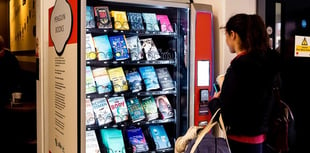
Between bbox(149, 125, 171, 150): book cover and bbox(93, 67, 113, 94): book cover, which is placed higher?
bbox(93, 67, 113, 94): book cover

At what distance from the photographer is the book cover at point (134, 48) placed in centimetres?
282

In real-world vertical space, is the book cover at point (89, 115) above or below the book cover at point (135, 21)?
below

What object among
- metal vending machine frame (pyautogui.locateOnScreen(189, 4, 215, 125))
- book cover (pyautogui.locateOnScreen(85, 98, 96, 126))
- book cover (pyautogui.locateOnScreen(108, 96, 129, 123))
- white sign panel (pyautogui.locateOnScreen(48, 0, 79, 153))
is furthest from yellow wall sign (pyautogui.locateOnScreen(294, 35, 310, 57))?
white sign panel (pyautogui.locateOnScreen(48, 0, 79, 153))

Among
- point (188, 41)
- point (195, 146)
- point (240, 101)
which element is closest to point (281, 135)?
point (240, 101)

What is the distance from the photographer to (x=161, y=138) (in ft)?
9.81

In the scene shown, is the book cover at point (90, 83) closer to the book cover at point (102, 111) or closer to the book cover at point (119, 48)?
the book cover at point (102, 111)

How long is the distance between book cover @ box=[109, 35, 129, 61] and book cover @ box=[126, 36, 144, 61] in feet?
0.14

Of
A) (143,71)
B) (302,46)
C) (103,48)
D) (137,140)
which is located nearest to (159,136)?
(137,140)

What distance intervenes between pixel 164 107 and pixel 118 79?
1.59 ft

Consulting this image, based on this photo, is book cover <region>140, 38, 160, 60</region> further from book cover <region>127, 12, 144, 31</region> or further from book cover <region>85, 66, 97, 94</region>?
book cover <region>85, 66, 97, 94</region>

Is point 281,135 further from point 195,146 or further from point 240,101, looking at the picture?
point 195,146

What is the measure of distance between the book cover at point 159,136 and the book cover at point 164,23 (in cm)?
86

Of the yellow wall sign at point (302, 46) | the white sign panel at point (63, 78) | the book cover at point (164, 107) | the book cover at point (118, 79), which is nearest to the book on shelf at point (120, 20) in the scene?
the book cover at point (118, 79)

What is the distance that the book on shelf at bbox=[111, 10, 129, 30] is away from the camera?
108 inches
